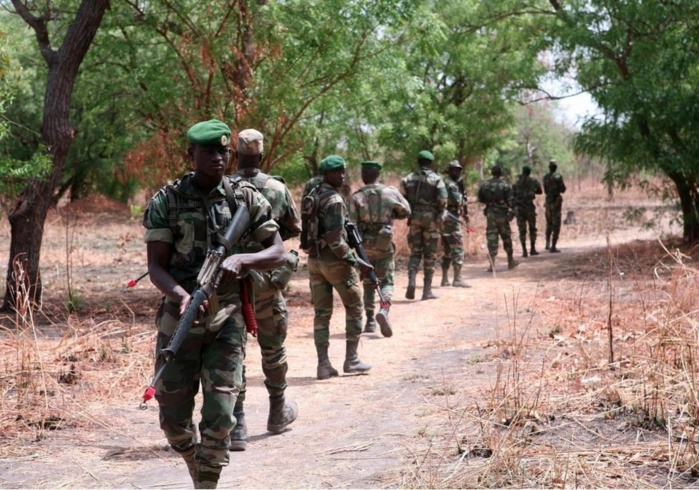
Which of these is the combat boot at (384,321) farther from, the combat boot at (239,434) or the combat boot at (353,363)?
the combat boot at (239,434)

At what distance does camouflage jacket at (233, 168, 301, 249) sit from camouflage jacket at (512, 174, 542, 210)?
1250cm

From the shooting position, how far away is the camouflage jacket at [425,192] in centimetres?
1211

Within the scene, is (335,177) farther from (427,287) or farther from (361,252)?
(427,287)

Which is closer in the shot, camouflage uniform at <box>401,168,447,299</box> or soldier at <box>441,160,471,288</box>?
camouflage uniform at <box>401,168,447,299</box>

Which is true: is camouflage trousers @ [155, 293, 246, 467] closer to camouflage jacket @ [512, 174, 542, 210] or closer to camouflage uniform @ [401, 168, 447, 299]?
camouflage uniform @ [401, 168, 447, 299]

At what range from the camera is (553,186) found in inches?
720

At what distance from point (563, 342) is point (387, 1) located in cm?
543

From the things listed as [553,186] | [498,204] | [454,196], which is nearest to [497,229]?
[498,204]

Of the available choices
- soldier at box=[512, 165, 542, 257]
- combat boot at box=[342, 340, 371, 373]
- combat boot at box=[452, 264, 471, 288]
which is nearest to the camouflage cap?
combat boot at box=[342, 340, 371, 373]

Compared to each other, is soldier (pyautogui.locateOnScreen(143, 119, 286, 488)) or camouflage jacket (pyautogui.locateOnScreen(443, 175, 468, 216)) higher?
camouflage jacket (pyautogui.locateOnScreen(443, 175, 468, 216))

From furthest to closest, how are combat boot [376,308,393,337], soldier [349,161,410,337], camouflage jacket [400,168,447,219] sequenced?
camouflage jacket [400,168,447,219] → soldier [349,161,410,337] → combat boot [376,308,393,337]

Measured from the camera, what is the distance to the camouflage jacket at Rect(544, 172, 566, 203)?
18219 mm

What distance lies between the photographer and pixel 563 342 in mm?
7715

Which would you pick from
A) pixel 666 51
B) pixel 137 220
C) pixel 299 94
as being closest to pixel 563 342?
pixel 299 94
